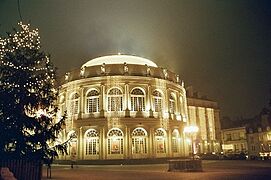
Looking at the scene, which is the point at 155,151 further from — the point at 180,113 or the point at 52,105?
the point at 52,105

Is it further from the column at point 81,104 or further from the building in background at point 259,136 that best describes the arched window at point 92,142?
the building in background at point 259,136

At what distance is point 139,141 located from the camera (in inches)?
1610

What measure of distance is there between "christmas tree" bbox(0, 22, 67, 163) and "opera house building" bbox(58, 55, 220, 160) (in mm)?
26844

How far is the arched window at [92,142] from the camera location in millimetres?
40312

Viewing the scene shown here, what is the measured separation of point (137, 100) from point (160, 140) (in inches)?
270

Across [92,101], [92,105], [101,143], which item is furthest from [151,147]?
[92,101]

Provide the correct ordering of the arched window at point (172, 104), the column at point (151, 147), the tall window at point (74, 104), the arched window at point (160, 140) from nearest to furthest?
the column at point (151, 147)
the arched window at point (160, 140)
the tall window at point (74, 104)
the arched window at point (172, 104)

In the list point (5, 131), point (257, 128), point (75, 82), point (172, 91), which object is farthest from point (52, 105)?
point (257, 128)

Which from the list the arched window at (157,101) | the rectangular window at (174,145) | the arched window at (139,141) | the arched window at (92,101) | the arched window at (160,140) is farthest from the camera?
the rectangular window at (174,145)

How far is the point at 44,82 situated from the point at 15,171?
410cm

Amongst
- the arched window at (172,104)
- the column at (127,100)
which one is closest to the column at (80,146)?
the column at (127,100)

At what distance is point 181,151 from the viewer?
45281mm

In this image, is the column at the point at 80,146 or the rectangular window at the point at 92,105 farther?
the rectangular window at the point at 92,105

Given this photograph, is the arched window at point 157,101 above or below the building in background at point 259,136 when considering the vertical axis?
above
